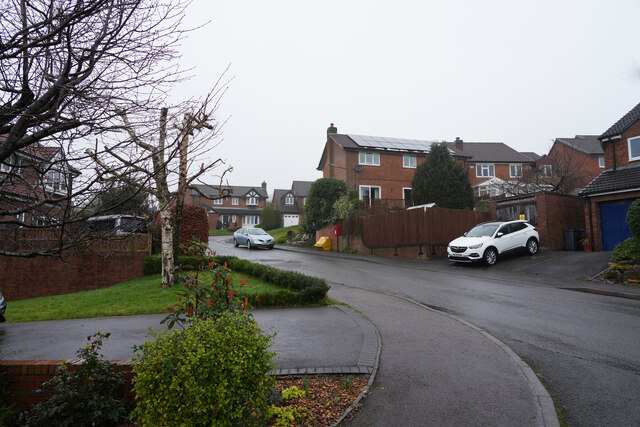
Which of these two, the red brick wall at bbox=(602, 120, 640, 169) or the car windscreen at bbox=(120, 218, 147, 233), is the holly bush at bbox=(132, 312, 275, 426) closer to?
the car windscreen at bbox=(120, 218, 147, 233)

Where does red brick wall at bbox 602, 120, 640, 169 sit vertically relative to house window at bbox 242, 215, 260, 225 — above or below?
above

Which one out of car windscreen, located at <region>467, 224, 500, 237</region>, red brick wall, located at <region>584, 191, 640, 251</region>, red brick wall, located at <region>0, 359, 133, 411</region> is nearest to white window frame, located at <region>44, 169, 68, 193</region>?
red brick wall, located at <region>0, 359, 133, 411</region>

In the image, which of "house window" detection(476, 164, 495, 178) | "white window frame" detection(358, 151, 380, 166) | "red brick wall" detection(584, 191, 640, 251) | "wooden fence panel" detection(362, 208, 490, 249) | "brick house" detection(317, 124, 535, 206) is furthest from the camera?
"house window" detection(476, 164, 495, 178)

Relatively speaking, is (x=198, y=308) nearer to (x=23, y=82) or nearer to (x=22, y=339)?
(x=23, y=82)

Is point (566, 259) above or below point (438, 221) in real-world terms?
below

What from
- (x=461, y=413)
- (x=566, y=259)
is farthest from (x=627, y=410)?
(x=566, y=259)

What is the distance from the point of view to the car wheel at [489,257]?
17.5 meters

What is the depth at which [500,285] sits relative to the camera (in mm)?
12875

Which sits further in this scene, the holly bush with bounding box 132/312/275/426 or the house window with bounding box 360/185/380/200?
the house window with bounding box 360/185/380/200

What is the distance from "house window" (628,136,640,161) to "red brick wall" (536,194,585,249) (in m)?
3.34

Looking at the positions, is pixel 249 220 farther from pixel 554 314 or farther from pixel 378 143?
pixel 554 314

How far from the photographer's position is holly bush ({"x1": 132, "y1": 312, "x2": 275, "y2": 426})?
2.99 meters

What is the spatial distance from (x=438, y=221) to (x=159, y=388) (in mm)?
20085

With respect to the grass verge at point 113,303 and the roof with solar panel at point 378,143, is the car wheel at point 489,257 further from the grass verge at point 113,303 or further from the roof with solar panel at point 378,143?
the roof with solar panel at point 378,143
